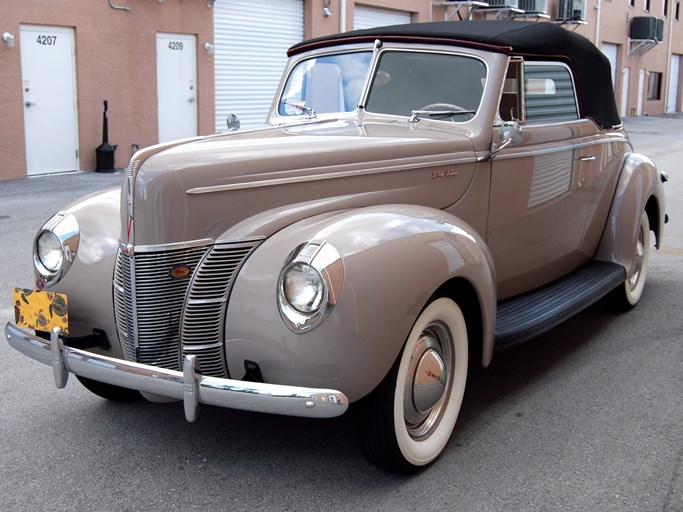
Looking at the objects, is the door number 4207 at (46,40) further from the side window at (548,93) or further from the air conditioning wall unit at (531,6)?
the air conditioning wall unit at (531,6)

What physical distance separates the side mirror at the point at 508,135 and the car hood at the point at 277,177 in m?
0.15

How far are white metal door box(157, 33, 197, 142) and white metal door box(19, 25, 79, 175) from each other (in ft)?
6.36

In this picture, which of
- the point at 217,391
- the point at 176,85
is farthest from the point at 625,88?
the point at 217,391

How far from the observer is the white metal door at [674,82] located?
130 ft

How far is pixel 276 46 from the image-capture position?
17.7 m

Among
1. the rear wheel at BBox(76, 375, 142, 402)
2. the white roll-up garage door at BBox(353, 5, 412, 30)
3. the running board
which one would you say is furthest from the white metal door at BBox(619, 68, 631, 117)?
the rear wheel at BBox(76, 375, 142, 402)

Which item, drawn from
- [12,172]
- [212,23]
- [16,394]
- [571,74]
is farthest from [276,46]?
[16,394]

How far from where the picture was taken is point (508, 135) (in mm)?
4035

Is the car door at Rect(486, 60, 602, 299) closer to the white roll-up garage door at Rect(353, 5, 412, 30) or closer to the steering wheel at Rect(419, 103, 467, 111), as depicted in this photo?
the steering wheel at Rect(419, 103, 467, 111)

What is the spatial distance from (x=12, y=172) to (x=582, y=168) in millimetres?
10358

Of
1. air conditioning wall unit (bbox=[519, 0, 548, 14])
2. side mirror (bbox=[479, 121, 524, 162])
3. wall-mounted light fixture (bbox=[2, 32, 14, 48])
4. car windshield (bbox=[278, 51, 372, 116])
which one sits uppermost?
air conditioning wall unit (bbox=[519, 0, 548, 14])

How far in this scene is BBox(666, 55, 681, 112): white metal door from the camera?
3969cm

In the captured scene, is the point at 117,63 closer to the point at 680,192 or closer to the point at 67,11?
the point at 67,11

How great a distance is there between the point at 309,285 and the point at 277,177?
62 centimetres
